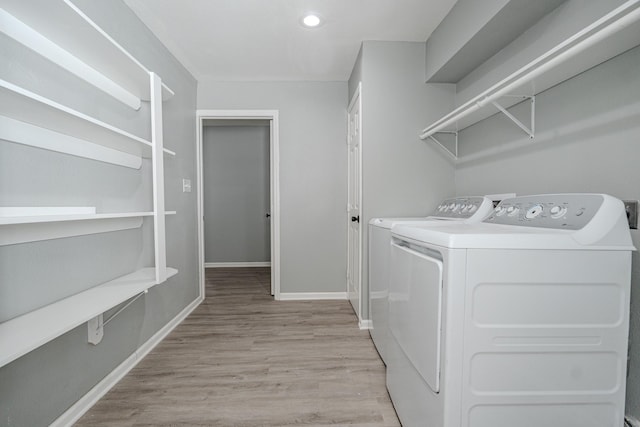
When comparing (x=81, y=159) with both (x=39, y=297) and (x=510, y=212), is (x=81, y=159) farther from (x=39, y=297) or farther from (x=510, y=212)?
(x=510, y=212)

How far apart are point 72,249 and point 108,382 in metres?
0.79

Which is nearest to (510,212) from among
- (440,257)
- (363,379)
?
(440,257)

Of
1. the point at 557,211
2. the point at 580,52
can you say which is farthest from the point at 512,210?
the point at 580,52

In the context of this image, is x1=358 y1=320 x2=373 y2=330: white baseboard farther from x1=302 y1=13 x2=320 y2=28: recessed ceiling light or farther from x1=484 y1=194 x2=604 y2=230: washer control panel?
x1=302 y1=13 x2=320 y2=28: recessed ceiling light

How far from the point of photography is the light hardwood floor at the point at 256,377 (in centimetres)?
141

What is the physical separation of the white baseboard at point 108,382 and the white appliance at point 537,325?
5.25 feet

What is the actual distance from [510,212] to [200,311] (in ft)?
8.65

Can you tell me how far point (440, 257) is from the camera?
1.02 m

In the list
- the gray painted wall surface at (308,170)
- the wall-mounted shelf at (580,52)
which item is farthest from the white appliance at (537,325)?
the gray painted wall surface at (308,170)

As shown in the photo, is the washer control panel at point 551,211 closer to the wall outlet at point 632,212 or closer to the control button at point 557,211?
the control button at point 557,211

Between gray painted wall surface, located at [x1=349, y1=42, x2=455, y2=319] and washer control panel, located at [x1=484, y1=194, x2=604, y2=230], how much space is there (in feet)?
3.08

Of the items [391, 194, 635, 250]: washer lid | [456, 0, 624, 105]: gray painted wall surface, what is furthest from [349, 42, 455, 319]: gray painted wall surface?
[391, 194, 635, 250]: washer lid

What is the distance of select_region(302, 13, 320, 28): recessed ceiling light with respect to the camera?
76.8 inches

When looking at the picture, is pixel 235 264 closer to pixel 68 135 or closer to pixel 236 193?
pixel 236 193
